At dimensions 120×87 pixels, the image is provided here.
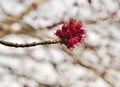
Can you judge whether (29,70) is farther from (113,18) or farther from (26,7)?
(113,18)

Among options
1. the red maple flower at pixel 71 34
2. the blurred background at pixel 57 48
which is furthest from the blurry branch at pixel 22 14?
the red maple flower at pixel 71 34

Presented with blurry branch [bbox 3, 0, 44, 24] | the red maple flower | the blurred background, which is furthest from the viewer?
blurry branch [bbox 3, 0, 44, 24]

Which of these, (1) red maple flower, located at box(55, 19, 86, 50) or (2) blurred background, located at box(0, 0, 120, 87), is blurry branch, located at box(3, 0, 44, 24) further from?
(1) red maple flower, located at box(55, 19, 86, 50)

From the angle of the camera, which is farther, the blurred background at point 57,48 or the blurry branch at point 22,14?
the blurry branch at point 22,14

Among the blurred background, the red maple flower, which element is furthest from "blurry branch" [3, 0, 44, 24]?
the red maple flower

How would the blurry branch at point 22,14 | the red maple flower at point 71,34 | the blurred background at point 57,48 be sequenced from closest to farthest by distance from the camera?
the red maple flower at point 71,34, the blurred background at point 57,48, the blurry branch at point 22,14

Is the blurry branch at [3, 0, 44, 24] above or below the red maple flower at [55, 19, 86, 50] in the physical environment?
above

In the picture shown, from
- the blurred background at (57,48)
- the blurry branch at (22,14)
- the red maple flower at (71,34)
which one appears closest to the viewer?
the red maple flower at (71,34)

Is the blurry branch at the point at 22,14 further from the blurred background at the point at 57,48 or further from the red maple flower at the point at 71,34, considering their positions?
the red maple flower at the point at 71,34

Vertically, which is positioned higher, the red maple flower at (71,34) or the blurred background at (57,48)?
the blurred background at (57,48)

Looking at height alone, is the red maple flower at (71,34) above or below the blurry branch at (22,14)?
below
